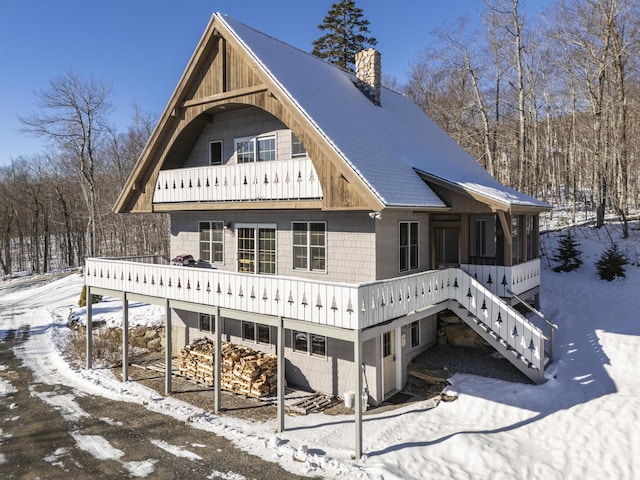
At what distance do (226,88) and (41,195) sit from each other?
47566 mm

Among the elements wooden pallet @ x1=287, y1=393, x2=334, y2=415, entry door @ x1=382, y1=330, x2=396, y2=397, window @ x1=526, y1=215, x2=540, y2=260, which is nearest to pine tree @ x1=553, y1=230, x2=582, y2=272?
window @ x1=526, y1=215, x2=540, y2=260

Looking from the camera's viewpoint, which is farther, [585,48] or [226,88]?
[585,48]

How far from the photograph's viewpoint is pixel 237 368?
47.3ft

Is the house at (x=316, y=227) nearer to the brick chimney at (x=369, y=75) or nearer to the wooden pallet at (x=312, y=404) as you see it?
the brick chimney at (x=369, y=75)

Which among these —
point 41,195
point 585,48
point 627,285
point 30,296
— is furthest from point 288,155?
point 41,195

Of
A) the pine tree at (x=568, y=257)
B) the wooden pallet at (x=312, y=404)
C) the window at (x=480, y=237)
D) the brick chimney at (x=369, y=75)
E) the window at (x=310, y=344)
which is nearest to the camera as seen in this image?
the wooden pallet at (x=312, y=404)

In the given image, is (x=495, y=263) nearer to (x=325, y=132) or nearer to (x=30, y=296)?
(x=325, y=132)

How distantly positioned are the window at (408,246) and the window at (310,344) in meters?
3.67

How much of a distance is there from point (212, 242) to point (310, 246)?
5.21 meters

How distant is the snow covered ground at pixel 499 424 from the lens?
31.2 ft

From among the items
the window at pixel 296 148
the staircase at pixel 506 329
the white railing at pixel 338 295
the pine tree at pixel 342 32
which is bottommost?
the staircase at pixel 506 329

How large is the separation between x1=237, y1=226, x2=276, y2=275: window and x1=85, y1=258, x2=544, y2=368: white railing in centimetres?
279

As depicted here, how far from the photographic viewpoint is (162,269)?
14742mm

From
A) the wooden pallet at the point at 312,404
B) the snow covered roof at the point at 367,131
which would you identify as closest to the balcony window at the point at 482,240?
the snow covered roof at the point at 367,131
